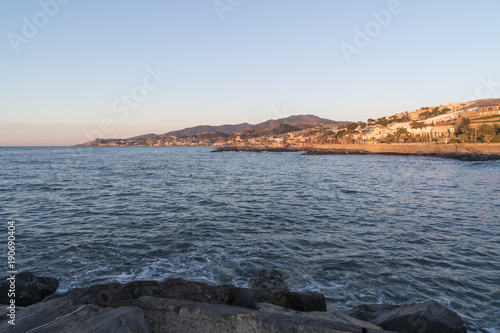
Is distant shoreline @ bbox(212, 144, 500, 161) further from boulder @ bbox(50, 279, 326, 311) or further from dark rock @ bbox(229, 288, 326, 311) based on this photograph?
boulder @ bbox(50, 279, 326, 311)

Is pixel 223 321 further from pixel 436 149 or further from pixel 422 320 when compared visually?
pixel 436 149

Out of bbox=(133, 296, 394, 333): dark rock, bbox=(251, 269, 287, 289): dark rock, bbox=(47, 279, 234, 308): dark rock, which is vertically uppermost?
bbox=(133, 296, 394, 333): dark rock

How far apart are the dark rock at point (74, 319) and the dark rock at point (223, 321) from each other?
15.8 inches

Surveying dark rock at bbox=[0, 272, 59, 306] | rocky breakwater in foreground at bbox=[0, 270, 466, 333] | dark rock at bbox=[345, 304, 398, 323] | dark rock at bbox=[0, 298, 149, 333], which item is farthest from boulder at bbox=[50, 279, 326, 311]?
dark rock at bbox=[0, 272, 59, 306]

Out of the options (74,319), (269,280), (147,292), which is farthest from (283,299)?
(74,319)

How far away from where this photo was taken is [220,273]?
8711mm

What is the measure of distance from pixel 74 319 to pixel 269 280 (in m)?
4.97

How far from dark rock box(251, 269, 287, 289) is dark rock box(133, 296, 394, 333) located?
3.53 meters

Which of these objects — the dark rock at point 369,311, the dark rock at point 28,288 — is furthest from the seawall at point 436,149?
the dark rock at point 28,288

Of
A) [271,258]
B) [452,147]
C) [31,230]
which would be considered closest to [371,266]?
[271,258]

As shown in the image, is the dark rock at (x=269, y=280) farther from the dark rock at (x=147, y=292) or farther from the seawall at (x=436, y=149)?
the seawall at (x=436, y=149)

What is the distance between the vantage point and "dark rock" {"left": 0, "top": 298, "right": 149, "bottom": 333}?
3.63m

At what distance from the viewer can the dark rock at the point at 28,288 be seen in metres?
6.51

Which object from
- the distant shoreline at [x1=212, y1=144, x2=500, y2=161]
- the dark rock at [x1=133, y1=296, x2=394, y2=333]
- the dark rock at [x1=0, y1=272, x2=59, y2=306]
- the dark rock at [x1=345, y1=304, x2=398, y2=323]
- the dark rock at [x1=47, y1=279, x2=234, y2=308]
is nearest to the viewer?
the dark rock at [x1=133, y1=296, x2=394, y2=333]
